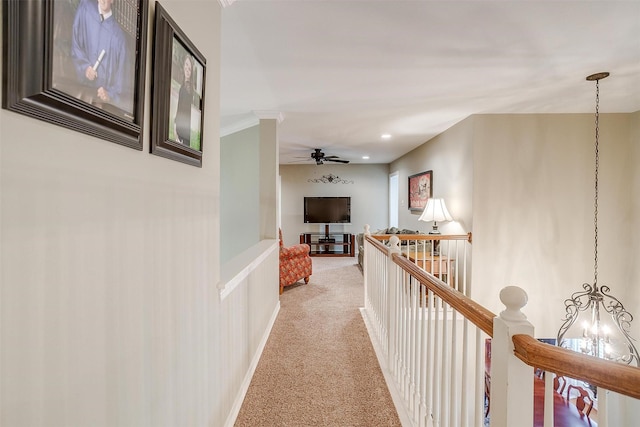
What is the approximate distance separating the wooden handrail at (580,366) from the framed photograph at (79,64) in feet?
3.94

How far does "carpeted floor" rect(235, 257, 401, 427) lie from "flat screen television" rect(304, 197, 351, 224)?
3.93 m

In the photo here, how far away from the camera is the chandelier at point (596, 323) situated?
3086 millimetres

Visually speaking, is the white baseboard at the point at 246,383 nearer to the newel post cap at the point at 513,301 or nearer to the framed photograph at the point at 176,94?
the framed photograph at the point at 176,94

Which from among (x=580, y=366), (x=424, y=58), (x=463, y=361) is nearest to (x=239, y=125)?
(x=424, y=58)

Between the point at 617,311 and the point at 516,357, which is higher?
the point at 516,357

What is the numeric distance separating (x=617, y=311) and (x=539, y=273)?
833 mm

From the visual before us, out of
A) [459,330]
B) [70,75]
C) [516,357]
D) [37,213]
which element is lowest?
[459,330]

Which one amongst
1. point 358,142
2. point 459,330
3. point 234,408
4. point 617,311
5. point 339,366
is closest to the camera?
point 234,408

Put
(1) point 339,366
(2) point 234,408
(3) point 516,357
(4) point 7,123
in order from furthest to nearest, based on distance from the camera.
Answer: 1. (1) point 339,366
2. (2) point 234,408
3. (3) point 516,357
4. (4) point 7,123

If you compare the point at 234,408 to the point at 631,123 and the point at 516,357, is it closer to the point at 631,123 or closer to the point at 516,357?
the point at 516,357

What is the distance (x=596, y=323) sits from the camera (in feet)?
9.72

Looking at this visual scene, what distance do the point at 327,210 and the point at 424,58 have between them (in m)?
5.48

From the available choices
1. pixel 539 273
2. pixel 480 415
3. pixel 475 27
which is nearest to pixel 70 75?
pixel 480 415

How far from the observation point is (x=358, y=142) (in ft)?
16.8
